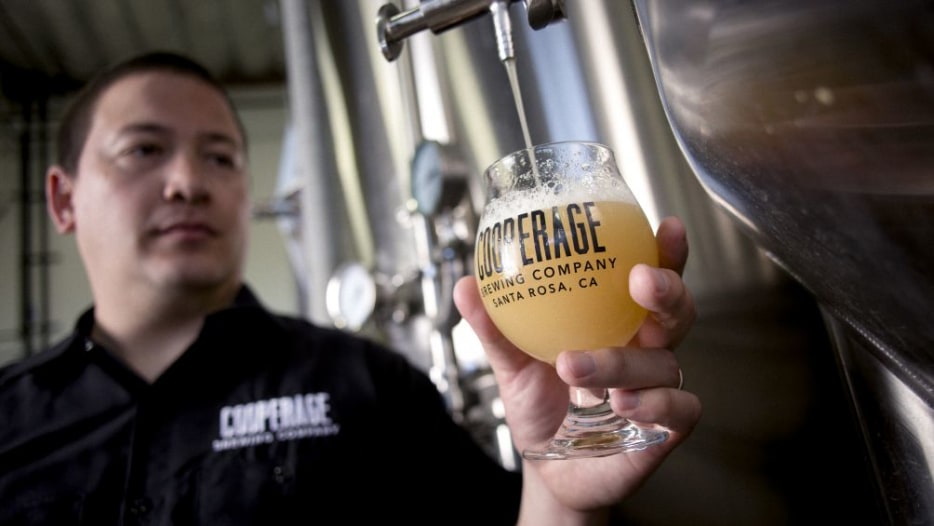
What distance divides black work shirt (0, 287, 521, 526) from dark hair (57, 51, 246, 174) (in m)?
0.38

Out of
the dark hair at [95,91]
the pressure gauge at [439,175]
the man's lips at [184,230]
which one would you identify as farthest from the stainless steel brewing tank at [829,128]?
the dark hair at [95,91]

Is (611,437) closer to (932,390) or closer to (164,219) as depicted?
(932,390)

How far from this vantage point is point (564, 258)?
1.30 feet

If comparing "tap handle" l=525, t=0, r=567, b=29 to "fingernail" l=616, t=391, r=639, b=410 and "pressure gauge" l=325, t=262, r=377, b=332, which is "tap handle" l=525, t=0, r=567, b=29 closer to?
"fingernail" l=616, t=391, r=639, b=410

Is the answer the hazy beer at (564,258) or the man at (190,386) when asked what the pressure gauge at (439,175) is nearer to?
the man at (190,386)

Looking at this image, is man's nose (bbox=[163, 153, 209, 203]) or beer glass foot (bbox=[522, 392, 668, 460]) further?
man's nose (bbox=[163, 153, 209, 203])

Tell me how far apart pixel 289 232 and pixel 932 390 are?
225 centimetres

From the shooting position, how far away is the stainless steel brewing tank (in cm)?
26

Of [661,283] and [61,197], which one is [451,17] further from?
[61,197]

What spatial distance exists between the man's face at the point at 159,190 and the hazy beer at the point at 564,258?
79 centimetres

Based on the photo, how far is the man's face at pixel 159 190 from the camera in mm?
1072

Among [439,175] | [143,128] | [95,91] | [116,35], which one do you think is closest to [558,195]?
[439,175]

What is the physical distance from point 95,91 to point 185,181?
1.10 ft

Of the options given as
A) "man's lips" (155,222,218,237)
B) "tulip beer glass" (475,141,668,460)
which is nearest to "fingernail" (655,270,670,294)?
"tulip beer glass" (475,141,668,460)
